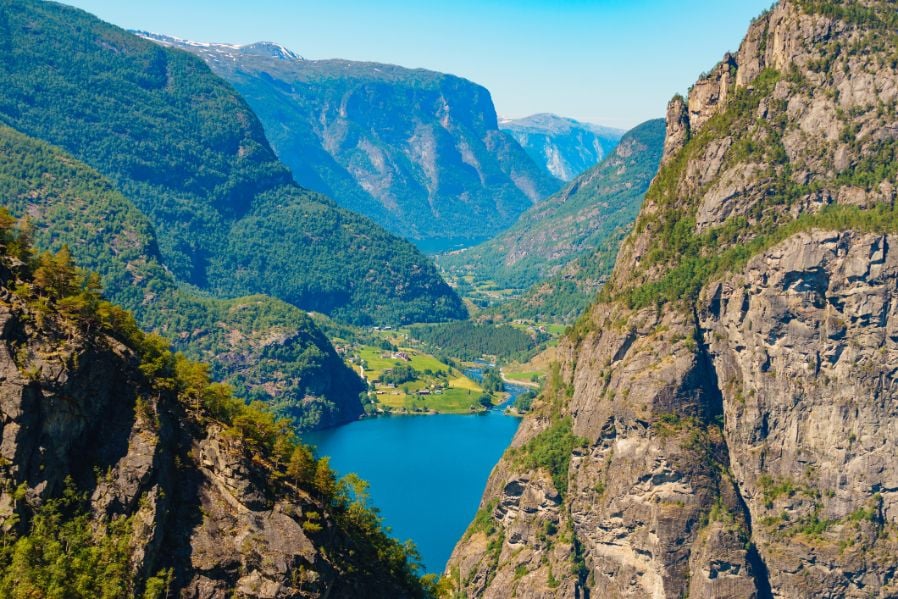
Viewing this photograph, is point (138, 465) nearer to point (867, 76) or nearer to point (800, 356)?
point (800, 356)

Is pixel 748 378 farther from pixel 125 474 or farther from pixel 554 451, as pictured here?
pixel 125 474

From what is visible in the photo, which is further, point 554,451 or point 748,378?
point 554,451

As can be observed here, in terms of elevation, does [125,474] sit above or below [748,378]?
below

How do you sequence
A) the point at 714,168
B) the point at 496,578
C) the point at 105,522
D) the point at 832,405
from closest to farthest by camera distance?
the point at 105,522, the point at 832,405, the point at 496,578, the point at 714,168

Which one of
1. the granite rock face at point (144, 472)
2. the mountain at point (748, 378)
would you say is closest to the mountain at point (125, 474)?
the granite rock face at point (144, 472)

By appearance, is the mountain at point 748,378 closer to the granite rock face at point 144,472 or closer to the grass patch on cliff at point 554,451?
the grass patch on cliff at point 554,451

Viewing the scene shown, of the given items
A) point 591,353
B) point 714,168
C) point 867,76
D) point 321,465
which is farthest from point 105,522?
point 867,76

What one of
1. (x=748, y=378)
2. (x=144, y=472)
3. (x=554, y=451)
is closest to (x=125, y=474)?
(x=144, y=472)
